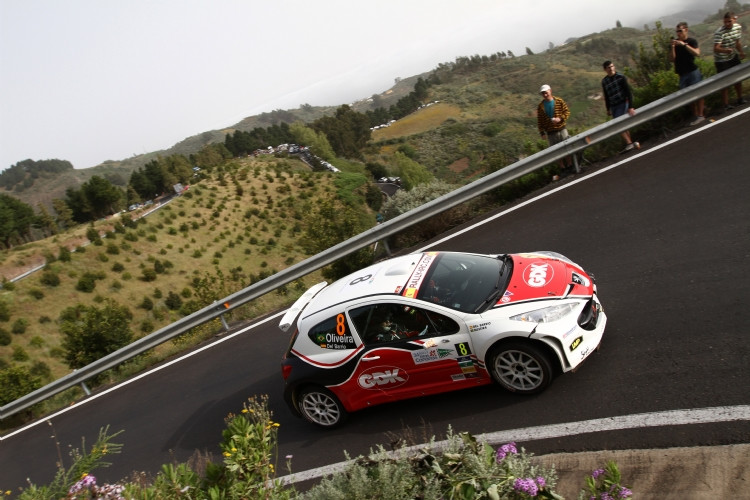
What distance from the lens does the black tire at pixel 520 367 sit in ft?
18.6

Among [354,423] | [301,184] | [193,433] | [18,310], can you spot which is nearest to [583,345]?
[354,423]

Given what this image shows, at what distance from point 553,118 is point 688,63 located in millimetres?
2735

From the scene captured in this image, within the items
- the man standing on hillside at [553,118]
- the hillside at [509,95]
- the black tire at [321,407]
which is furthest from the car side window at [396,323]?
the hillside at [509,95]

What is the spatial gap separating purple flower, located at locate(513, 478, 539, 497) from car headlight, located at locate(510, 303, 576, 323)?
2.27m

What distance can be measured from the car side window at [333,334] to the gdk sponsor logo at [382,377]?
37cm

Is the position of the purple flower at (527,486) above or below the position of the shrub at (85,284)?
above

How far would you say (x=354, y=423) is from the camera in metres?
6.80

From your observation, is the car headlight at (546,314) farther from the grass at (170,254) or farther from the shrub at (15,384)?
the grass at (170,254)

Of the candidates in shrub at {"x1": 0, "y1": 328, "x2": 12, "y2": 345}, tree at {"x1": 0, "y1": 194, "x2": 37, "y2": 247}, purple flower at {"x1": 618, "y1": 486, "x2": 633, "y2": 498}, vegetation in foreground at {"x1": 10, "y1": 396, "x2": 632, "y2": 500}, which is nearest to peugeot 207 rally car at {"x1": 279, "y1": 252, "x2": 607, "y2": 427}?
vegetation in foreground at {"x1": 10, "y1": 396, "x2": 632, "y2": 500}

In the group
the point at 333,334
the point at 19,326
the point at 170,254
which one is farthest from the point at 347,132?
the point at 333,334

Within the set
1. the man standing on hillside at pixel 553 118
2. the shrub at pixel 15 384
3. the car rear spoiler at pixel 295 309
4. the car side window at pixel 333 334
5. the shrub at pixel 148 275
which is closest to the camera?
the car side window at pixel 333 334

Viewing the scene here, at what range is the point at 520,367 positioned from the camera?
584 cm

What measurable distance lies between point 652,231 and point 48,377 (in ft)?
112

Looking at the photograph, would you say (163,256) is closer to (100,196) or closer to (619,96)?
(100,196)
